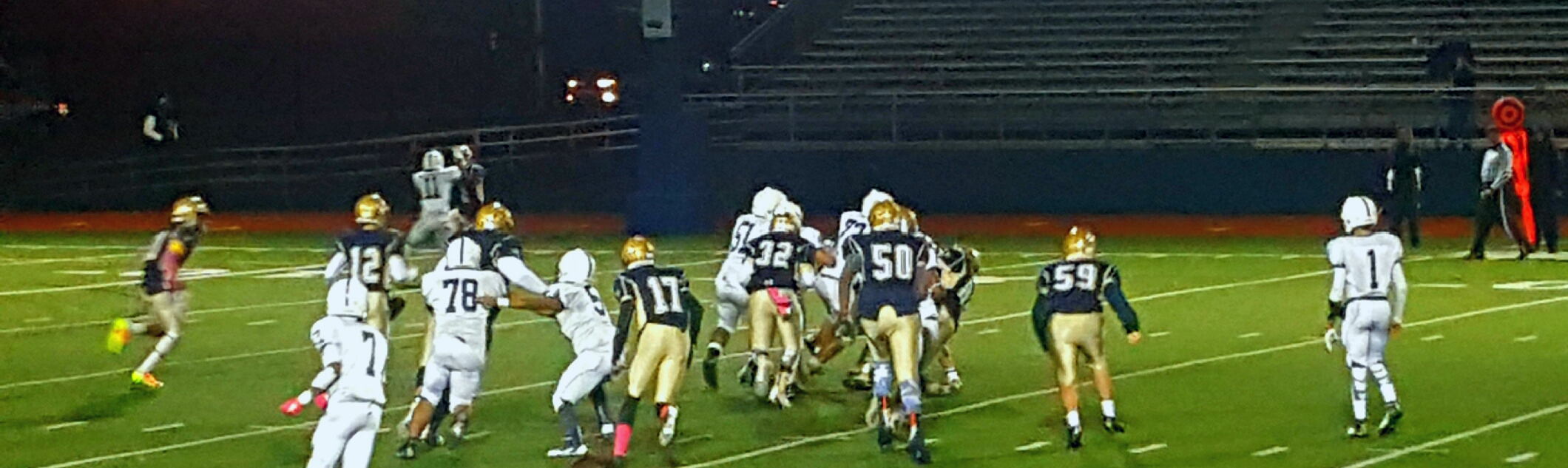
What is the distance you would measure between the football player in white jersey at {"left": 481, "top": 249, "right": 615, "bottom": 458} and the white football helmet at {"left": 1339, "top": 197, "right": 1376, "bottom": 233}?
4.17 m

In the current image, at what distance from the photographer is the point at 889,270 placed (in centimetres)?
Result: 1359

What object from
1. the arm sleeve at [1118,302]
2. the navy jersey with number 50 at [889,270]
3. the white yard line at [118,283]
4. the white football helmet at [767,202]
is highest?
the white football helmet at [767,202]

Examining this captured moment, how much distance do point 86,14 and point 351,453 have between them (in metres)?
33.8

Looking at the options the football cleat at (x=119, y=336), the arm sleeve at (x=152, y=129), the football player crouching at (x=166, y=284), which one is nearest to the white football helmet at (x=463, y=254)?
the football cleat at (x=119, y=336)

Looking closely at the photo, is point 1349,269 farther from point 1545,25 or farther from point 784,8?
point 784,8

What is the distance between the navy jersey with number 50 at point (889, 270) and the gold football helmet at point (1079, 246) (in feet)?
2.59

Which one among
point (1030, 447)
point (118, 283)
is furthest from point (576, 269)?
point (118, 283)

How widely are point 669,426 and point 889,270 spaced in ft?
4.84

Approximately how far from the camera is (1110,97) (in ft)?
116

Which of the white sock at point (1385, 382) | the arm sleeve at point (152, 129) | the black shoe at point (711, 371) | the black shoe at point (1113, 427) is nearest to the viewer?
the white sock at point (1385, 382)

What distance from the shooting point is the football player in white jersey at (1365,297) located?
13.6 metres

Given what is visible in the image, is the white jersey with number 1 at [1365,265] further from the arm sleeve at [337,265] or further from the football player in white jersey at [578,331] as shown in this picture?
the arm sleeve at [337,265]

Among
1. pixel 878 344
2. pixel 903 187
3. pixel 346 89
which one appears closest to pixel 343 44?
pixel 346 89

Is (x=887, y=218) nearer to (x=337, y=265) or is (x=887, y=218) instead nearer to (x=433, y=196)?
(x=337, y=265)
